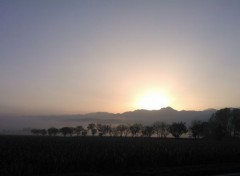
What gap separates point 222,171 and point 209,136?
137117 mm

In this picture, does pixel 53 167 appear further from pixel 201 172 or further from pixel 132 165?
pixel 201 172

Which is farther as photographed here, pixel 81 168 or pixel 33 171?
pixel 81 168

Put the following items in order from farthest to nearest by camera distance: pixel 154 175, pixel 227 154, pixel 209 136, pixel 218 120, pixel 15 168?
pixel 218 120
pixel 209 136
pixel 227 154
pixel 15 168
pixel 154 175

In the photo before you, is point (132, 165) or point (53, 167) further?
point (132, 165)

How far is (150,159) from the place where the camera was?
3909cm

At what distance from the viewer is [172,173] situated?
2764 centimetres

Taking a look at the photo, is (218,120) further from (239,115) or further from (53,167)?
(53,167)

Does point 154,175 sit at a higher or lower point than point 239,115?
lower

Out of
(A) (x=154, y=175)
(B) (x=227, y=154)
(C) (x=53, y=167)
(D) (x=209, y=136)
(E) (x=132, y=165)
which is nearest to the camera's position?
(A) (x=154, y=175)

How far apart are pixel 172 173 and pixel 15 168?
43.4 feet

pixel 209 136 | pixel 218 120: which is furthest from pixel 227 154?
pixel 218 120

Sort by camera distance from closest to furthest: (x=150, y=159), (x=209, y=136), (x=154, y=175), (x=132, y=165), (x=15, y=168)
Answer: (x=154, y=175)
(x=15, y=168)
(x=132, y=165)
(x=150, y=159)
(x=209, y=136)

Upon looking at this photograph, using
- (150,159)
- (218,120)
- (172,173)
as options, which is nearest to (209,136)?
(218,120)

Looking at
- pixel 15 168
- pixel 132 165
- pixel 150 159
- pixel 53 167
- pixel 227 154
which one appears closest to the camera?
pixel 15 168
